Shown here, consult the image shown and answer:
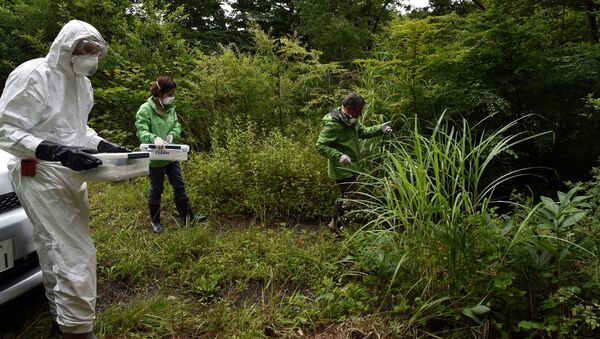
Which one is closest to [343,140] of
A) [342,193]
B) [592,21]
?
[342,193]

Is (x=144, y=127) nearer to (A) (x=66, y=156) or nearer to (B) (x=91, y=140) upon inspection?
(B) (x=91, y=140)

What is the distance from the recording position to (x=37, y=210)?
2.24 m

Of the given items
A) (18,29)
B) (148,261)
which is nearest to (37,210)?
(148,261)

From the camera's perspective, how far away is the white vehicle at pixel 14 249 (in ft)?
7.61

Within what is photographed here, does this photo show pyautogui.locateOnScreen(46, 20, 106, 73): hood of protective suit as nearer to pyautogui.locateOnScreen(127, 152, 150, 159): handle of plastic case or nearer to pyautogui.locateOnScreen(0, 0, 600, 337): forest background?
pyautogui.locateOnScreen(127, 152, 150, 159): handle of plastic case

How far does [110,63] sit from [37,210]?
19.4ft

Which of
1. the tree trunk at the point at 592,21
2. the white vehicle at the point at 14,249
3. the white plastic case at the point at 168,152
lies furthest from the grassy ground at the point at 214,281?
the tree trunk at the point at 592,21

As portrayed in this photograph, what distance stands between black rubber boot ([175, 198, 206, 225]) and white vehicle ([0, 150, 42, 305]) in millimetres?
1841

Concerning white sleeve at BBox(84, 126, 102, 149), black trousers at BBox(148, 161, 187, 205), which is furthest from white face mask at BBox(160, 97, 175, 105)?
white sleeve at BBox(84, 126, 102, 149)

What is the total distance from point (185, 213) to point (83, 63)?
2.37 meters

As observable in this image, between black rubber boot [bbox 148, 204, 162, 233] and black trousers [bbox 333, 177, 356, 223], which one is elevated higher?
black trousers [bbox 333, 177, 356, 223]

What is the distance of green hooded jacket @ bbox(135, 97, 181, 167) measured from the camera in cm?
401

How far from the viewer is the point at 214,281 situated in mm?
3258

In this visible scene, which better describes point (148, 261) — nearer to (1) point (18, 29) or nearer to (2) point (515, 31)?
(2) point (515, 31)
